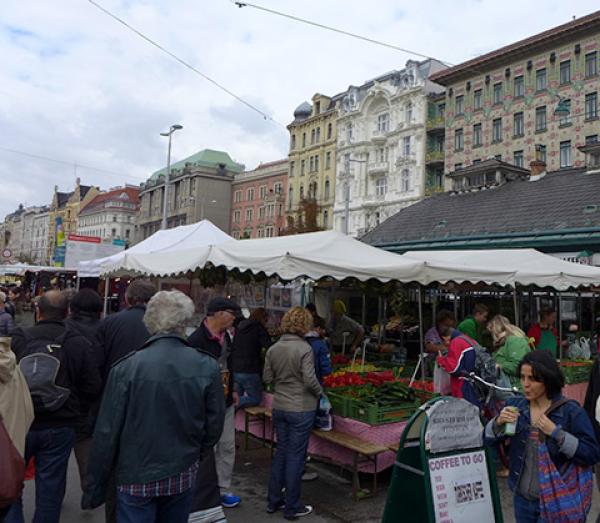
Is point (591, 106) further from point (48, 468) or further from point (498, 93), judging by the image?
point (48, 468)

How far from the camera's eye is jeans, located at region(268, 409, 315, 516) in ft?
15.3

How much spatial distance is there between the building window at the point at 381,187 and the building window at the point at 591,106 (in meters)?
17.1

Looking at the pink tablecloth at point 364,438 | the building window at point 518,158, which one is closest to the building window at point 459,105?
the building window at point 518,158

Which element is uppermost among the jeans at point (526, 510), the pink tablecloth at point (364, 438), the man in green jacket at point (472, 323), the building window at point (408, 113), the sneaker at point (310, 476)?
the building window at point (408, 113)

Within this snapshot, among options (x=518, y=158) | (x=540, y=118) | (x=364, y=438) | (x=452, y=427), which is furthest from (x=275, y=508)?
(x=540, y=118)

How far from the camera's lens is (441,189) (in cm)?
4056

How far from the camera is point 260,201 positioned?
63094 millimetres

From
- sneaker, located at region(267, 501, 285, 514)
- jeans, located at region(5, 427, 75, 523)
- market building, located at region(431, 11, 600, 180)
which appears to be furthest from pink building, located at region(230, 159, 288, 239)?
jeans, located at region(5, 427, 75, 523)

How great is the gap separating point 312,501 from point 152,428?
9.79 feet

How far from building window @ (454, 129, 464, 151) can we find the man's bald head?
125ft

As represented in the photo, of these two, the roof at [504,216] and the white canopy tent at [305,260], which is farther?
the roof at [504,216]

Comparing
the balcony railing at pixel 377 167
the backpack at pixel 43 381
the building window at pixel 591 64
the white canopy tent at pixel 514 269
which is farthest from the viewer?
the balcony railing at pixel 377 167

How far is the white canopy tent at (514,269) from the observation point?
717cm

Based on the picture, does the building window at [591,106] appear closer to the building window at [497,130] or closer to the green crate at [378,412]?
the building window at [497,130]
